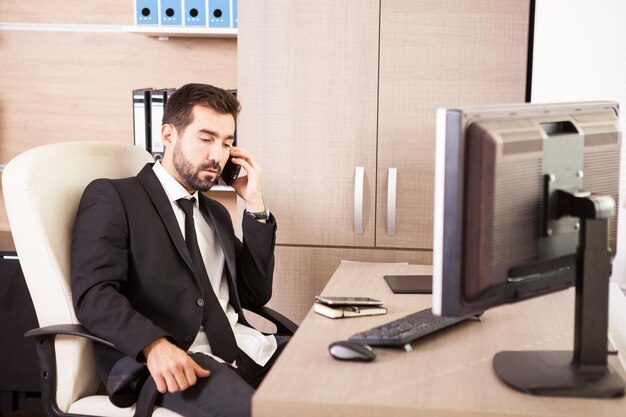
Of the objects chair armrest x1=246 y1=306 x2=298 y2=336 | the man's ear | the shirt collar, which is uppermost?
the man's ear

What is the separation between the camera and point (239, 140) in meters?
2.66

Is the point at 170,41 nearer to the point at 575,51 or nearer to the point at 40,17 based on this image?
the point at 40,17

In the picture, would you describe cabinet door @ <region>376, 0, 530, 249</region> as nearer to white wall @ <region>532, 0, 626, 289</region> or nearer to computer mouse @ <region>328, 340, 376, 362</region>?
white wall @ <region>532, 0, 626, 289</region>

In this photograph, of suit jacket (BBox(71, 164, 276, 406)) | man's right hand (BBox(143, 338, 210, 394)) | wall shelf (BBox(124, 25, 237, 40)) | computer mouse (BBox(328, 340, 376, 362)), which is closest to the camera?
computer mouse (BBox(328, 340, 376, 362))

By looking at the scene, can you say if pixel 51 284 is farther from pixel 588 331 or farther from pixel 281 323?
pixel 588 331

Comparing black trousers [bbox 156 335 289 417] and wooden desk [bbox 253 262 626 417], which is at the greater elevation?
wooden desk [bbox 253 262 626 417]

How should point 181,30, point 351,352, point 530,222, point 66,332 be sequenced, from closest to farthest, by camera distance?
point 530,222, point 351,352, point 66,332, point 181,30

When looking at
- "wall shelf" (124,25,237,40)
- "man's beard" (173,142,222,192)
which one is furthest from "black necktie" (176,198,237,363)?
"wall shelf" (124,25,237,40)

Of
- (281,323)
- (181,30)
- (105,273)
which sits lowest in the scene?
(281,323)

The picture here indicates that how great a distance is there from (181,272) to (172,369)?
1.26ft

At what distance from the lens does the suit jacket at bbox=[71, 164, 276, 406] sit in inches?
67.7

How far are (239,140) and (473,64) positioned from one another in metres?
0.84

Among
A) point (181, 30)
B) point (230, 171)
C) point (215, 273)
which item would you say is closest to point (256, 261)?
point (215, 273)

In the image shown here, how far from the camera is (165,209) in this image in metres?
2.00
